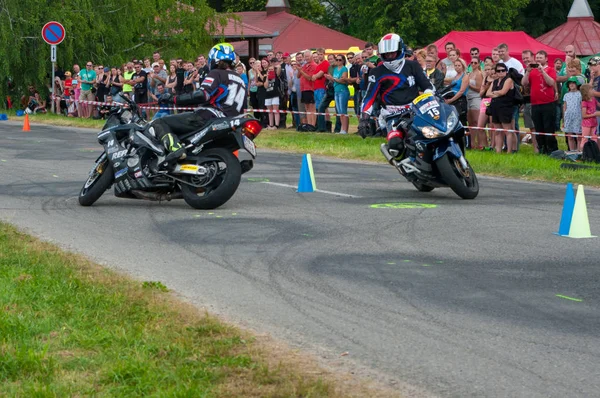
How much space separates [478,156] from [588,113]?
1.92 m

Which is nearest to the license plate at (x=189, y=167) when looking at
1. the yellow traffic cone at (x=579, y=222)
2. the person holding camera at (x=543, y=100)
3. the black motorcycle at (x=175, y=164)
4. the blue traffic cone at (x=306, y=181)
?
the black motorcycle at (x=175, y=164)

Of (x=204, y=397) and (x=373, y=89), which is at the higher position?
(x=373, y=89)

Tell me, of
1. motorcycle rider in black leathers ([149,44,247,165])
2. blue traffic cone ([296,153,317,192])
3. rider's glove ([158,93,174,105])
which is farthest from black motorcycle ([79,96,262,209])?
blue traffic cone ([296,153,317,192])

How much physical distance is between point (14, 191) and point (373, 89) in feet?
16.0

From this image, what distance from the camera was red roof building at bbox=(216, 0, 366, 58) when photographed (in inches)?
2520

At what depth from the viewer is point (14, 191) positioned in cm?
1437

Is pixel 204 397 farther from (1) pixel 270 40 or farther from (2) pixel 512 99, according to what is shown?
(1) pixel 270 40

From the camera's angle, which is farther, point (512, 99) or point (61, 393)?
point (512, 99)

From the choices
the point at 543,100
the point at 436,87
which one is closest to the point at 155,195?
the point at 543,100

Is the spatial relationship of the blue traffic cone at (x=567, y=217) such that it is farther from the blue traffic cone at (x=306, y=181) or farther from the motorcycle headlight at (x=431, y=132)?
the blue traffic cone at (x=306, y=181)

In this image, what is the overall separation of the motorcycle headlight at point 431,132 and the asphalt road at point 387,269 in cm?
86

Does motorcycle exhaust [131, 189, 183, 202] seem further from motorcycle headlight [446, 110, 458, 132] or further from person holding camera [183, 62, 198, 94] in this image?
person holding camera [183, 62, 198, 94]

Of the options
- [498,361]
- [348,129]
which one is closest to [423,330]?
[498,361]

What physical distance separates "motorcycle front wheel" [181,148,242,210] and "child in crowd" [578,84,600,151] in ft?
26.4
